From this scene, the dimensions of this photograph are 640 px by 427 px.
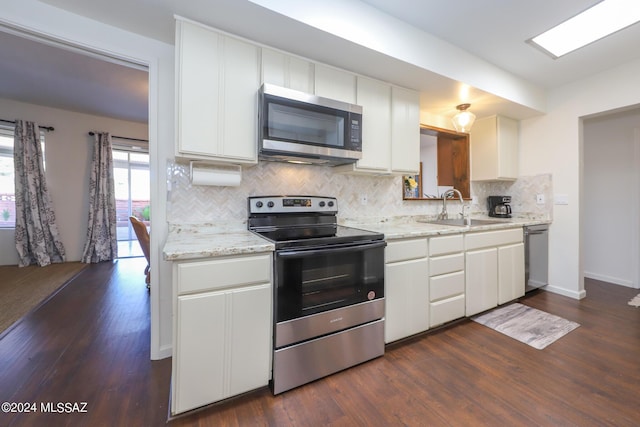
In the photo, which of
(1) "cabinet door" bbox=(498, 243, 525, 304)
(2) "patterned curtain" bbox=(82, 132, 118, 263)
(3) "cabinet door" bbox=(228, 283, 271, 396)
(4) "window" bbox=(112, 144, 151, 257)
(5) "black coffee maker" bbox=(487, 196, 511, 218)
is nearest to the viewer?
(3) "cabinet door" bbox=(228, 283, 271, 396)

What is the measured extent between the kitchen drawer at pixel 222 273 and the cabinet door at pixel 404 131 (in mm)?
1492

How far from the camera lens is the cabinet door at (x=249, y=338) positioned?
1.37 m

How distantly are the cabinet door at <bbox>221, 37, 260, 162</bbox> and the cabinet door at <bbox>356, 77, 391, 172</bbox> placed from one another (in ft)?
2.80

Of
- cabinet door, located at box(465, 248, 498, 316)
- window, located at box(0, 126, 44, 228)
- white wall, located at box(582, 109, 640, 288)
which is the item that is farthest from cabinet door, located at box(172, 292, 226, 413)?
window, located at box(0, 126, 44, 228)

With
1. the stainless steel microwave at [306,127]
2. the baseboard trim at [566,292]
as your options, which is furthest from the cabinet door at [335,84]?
the baseboard trim at [566,292]

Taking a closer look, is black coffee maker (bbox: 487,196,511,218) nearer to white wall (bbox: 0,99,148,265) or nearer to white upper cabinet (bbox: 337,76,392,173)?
white upper cabinet (bbox: 337,76,392,173)

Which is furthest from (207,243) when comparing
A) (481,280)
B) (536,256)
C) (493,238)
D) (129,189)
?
(129,189)

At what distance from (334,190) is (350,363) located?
1379mm

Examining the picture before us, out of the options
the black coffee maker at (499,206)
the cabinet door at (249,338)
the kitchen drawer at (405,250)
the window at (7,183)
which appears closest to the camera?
the cabinet door at (249,338)

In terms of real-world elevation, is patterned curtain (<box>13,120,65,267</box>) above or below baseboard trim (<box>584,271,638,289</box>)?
above

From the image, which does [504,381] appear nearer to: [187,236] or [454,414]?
[454,414]

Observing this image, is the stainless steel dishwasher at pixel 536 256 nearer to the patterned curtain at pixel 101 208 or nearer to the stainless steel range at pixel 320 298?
the stainless steel range at pixel 320 298

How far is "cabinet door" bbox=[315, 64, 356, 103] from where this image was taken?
194cm

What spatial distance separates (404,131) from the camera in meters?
2.35
